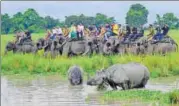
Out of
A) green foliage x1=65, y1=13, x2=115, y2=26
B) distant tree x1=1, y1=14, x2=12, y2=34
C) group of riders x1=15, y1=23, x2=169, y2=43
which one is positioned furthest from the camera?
green foliage x1=65, y1=13, x2=115, y2=26

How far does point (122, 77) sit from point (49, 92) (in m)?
1.78

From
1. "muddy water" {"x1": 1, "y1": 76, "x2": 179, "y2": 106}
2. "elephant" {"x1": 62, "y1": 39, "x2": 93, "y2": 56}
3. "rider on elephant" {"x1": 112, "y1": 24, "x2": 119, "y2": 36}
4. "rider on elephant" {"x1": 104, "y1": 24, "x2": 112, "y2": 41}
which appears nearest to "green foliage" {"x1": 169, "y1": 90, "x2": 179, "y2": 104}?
"muddy water" {"x1": 1, "y1": 76, "x2": 179, "y2": 106}

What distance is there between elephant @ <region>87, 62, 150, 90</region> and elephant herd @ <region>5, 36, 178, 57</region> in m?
10.2

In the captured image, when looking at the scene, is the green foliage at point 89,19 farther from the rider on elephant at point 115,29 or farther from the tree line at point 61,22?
the rider on elephant at point 115,29

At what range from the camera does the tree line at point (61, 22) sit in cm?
6703

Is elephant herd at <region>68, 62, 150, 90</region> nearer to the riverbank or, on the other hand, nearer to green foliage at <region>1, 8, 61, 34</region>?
the riverbank

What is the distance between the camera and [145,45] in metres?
27.3

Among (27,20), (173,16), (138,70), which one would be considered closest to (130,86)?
(138,70)

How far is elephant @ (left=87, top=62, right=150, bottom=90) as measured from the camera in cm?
1523

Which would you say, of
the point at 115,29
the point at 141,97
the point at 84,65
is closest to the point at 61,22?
the point at 115,29

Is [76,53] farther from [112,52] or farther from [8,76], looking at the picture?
[8,76]

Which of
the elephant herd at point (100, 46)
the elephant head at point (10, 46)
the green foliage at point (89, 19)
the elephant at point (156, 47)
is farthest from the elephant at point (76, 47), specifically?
the green foliage at point (89, 19)

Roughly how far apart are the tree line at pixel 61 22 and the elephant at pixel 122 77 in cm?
4750

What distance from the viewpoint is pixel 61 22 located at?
76.4 m
